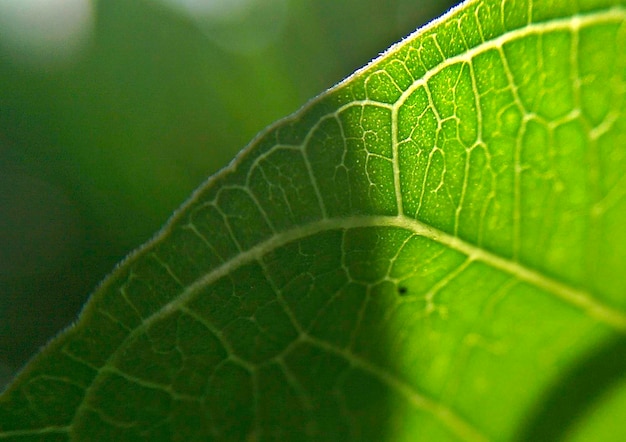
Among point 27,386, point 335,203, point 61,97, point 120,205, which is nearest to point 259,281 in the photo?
point 335,203

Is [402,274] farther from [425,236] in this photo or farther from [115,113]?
[115,113]

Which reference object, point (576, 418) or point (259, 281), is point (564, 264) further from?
point (259, 281)

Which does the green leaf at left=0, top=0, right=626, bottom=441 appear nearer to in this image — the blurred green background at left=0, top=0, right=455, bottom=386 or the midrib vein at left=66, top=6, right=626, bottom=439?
the midrib vein at left=66, top=6, right=626, bottom=439

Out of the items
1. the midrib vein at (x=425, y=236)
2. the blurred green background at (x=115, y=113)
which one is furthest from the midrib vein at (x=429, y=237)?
the blurred green background at (x=115, y=113)

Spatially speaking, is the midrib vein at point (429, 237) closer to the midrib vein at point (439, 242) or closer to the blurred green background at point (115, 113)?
the midrib vein at point (439, 242)

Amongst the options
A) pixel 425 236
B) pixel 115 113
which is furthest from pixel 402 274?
pixel 115 113

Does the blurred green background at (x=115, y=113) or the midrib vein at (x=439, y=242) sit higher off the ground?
the blurred green background at (x=115, y=113)
